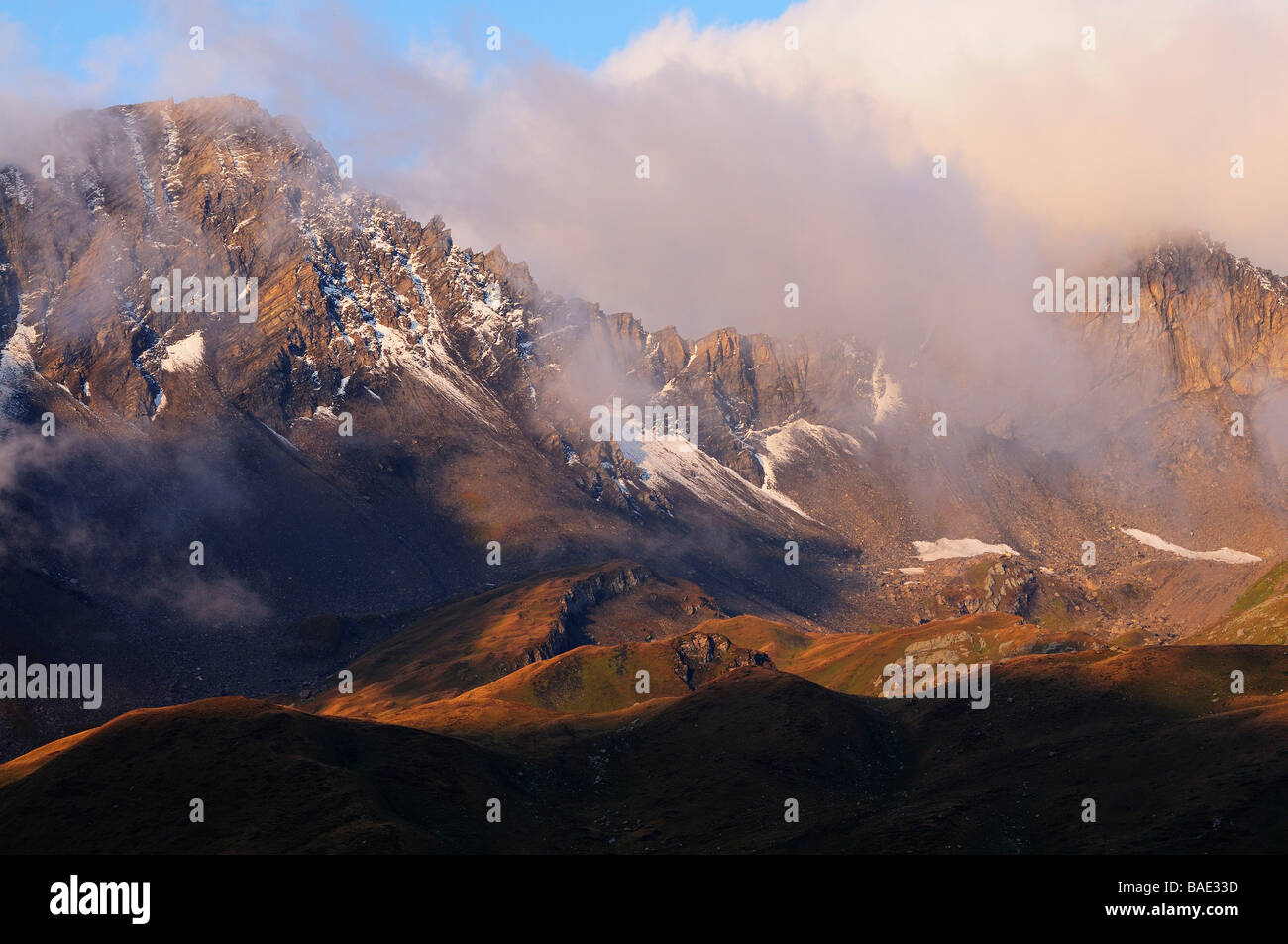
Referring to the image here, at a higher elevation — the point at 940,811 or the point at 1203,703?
the point at 1203,703
